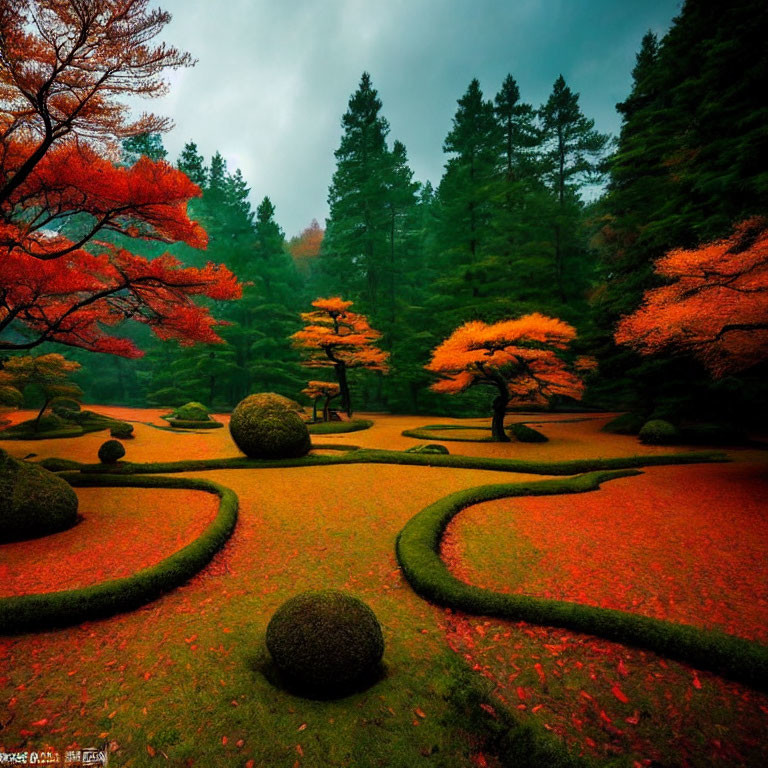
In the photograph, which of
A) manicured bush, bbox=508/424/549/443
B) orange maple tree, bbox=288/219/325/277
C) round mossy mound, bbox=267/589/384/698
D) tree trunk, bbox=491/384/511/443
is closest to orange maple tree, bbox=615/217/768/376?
tree trunk, bbox=491/384/511/443

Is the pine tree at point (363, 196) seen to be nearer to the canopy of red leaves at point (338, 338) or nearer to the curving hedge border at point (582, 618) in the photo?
the canopy of red leaves at point (338, 338)

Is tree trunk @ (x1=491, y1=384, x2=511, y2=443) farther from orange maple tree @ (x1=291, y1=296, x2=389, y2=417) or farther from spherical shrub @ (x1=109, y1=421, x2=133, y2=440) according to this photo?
spherical shrub @ (x1=109, y1=421, x2=133, y2=440)

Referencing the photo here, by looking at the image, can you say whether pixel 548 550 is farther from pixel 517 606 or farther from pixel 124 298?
pixel 124 298

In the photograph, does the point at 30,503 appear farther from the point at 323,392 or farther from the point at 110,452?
the point at 323,392

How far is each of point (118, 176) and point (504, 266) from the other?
1910 centimetres

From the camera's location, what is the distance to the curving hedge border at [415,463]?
886cm

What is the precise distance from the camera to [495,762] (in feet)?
7.83

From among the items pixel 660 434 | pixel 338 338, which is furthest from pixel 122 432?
pixel 660 434

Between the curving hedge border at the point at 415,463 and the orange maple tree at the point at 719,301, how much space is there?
2734 millimetres

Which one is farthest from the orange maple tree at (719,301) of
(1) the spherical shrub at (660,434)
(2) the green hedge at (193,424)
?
(2) the green hedge at (193,424)

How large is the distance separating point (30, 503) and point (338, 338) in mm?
13804

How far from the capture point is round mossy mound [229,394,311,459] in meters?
9.90

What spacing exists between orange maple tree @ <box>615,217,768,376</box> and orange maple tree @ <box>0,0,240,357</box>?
946 centimetres

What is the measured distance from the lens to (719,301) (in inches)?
265
